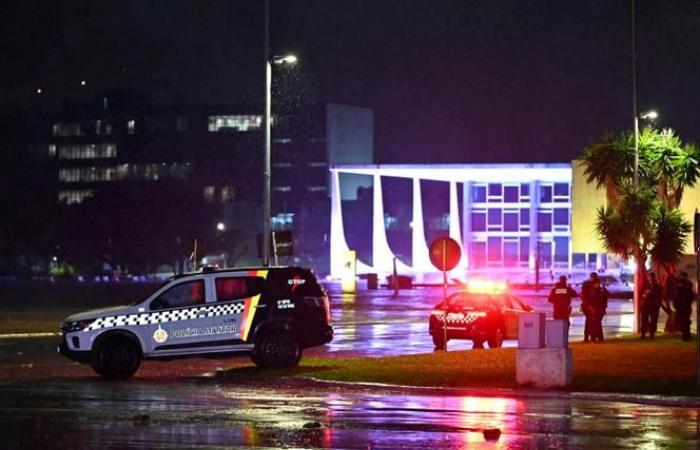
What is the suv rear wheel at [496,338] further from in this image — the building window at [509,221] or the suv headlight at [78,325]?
the building window at [509,221]

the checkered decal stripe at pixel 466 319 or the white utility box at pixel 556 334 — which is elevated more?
the white utility box at pixel 556 334

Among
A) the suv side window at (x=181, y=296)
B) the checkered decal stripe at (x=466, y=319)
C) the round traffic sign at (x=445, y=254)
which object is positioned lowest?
the checkered decal stripe at (x=466, y=319)

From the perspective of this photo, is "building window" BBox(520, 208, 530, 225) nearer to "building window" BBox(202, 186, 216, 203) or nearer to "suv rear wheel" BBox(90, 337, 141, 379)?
"building window" BBox(202, 186, 216, 203)

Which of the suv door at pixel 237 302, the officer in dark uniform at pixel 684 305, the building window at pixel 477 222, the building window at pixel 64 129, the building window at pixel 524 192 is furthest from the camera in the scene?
the building window at pixel 64 129

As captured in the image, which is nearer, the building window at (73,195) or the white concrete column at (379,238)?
the white concrete column at (379,238)

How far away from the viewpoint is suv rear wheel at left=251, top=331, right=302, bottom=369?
2127 cm

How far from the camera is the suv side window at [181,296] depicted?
20.7 meters

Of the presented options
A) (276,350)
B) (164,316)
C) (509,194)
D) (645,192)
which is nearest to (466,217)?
(509,194)

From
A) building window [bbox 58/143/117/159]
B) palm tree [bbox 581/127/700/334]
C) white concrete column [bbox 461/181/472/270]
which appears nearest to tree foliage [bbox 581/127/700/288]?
palm tree [bbox 581/127/700/334]

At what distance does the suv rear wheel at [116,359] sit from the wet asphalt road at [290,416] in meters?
0.29

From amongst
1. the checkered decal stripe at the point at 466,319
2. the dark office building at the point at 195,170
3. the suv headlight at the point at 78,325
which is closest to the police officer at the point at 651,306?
the checkered decal stripe at the point at 466,319

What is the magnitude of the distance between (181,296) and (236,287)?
1.00 meters

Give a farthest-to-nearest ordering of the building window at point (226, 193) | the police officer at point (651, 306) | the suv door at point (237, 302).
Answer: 1. the building window at point (226, 193)
2. the police officer at point (651, 306)
3. the suv door at point (237, 302)

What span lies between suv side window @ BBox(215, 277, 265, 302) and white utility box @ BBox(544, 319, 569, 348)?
5.46 m
